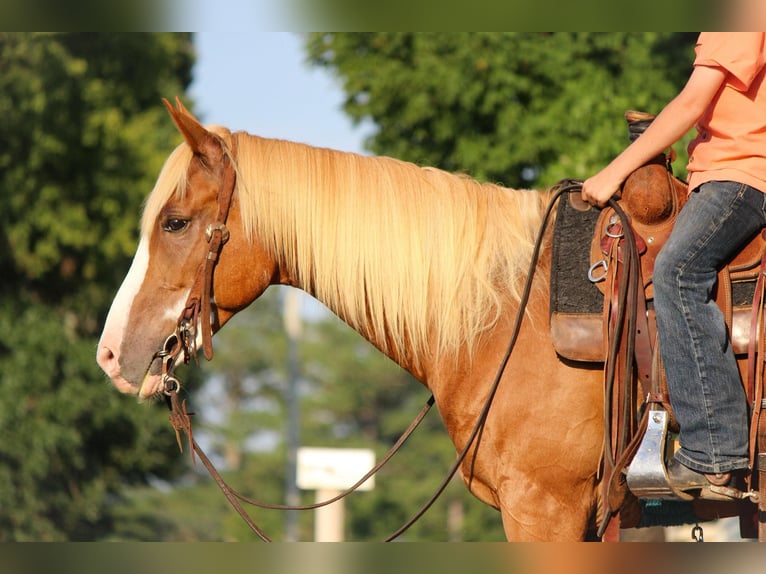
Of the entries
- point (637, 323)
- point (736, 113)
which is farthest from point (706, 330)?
point (736, 113)

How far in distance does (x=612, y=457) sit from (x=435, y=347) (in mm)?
702

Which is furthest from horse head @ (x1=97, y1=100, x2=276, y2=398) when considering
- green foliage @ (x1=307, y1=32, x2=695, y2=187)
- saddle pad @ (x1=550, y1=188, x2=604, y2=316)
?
green foliage @ (x1=307, y1=32, x2=695, y2=187)

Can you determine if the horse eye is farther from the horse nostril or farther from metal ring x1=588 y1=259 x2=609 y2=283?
metal ring x1=588 y1=259 x2=609 y2=283

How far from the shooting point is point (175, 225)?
331cm

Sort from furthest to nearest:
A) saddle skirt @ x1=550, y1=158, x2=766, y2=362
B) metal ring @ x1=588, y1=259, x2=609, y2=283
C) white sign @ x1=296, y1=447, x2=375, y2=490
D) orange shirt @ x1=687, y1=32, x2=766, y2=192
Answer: white sign @ x1=296, y1=447, x2=375, y2=490, metal ring @ x1=588, y1=259, x2=609, y2=283, saddle skirt @ x1=550, y1=158, x2=766, y2=362, orange shirt @ x1=687, y1=32, x2=766, y2=192

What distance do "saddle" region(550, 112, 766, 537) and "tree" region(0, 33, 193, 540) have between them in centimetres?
906

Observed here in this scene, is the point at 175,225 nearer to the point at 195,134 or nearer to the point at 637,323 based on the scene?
the point at 195,134

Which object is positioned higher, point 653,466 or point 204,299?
point 204,299

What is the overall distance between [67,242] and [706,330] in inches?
395

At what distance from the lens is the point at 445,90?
7328mm

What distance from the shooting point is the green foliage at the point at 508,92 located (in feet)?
22.5

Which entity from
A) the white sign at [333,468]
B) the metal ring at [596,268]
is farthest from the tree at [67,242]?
the metal ring at [596,268]

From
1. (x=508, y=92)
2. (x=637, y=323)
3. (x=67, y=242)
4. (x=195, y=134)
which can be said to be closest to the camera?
(x=637, y=323)

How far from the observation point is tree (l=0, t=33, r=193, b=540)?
1108 centimetres
